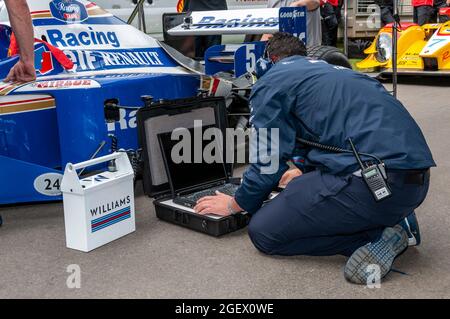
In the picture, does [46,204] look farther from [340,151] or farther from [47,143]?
[340,151]

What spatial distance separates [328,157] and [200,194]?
99 centimetres

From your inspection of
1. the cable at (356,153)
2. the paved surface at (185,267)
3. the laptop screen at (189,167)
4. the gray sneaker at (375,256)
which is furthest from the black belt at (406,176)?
the laptop screen at (189,167)

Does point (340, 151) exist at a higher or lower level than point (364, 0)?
lower

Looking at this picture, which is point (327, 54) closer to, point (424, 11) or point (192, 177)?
point (192, 177)

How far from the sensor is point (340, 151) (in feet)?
8.02

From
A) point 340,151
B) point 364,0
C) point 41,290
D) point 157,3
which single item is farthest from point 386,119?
point 364,0

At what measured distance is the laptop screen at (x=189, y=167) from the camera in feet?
10.8

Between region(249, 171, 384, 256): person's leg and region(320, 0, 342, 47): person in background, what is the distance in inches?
331

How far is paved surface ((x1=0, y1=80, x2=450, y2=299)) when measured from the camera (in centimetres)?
234

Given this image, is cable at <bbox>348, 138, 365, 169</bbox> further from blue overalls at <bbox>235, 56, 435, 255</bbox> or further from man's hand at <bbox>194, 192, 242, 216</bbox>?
man's hand at <bbox>194, 192, 242, 216</bbox>

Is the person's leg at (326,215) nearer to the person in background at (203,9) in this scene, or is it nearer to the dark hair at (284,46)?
the dark hair at (284,46)

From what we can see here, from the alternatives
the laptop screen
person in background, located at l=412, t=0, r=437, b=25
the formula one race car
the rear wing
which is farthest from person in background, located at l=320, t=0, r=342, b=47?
the laptop screen

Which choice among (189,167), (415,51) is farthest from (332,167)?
(415,51)
